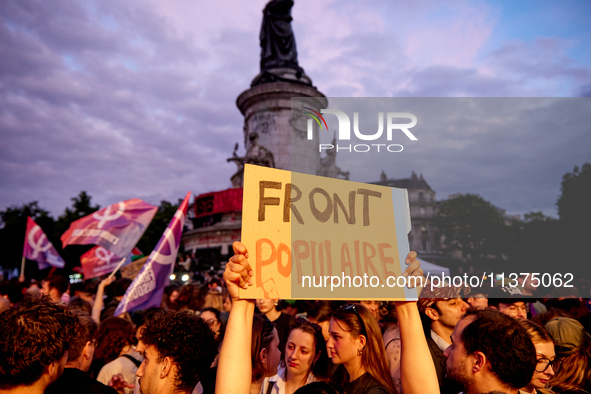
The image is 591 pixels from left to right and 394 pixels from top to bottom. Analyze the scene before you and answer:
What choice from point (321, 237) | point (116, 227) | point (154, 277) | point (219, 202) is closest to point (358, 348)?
point (321, 237)

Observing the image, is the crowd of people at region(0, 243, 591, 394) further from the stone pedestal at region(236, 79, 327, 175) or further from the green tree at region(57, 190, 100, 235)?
the green tree at region(57, 190, 100, 235)

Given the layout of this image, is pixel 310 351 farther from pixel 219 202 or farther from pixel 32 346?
pixel 219 202

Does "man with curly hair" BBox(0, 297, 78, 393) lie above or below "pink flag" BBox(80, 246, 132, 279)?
below

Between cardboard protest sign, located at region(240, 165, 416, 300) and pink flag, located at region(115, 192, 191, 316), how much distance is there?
4.62 metres

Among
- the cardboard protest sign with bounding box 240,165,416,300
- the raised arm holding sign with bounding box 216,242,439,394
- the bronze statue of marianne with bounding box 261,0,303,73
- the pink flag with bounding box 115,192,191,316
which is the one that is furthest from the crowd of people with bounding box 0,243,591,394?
the bronze statue of marianne with bounding box 261,0,303,73

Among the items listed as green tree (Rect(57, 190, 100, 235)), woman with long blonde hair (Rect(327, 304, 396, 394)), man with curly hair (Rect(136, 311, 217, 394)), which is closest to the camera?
man with curly hair (Rect(136, 311, 217, 394))

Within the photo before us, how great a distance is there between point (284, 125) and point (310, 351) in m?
26.2

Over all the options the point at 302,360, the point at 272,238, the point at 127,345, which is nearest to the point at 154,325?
the point at 272,238

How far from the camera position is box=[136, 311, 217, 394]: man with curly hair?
109 inches

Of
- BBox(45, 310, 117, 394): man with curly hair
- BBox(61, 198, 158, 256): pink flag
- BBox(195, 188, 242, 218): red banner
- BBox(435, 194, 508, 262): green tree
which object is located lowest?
BBox(45, 310, 117, 394): man with curly hair

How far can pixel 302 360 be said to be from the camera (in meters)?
3.73

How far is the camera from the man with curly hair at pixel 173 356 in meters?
2.77

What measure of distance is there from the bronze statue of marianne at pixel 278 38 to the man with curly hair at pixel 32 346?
29.6 meters

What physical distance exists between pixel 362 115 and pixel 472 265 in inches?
63.2
